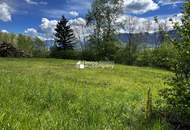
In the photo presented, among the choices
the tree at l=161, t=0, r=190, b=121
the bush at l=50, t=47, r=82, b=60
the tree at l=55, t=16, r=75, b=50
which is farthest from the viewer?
the tree at l=55, t=16, r=75, b=50

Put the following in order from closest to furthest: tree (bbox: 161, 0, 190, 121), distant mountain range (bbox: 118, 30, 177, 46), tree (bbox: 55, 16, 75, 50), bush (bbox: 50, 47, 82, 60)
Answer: tree (bbox: 161, 0, 190, 121) → bush (bbox: 50, 47, 82, 60) → tree (bbox: 55, 16, 75, 50) → distant mountain range (bbox: 118, 30, 177, 46)

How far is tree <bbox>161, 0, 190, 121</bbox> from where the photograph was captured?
44.2 ft

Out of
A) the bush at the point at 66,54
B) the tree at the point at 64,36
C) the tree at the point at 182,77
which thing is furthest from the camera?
the tree at the point at 64,36

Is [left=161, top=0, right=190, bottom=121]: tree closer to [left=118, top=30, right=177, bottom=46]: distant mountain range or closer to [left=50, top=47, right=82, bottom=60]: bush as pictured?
[left=50, top=47, right=82, bottom=60]: bush

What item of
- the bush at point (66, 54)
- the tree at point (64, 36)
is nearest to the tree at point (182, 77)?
the bush at point (66, 54)

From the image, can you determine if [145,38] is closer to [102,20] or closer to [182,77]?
[102,20]

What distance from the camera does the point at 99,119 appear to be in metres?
12.8

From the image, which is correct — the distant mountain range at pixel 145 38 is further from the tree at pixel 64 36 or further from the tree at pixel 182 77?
the tree at pixel 182 77

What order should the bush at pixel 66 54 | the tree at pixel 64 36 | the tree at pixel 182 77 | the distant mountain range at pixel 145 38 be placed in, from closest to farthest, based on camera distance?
the tree at pixel 182 77 < the bush at pixel 66 54 < the tree at pixel 64 36 < the distant mountain range at pixel 145 38

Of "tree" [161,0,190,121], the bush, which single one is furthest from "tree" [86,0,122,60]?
"tree" [161,0,190,121]

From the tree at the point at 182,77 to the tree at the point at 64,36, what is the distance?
86.9 metres

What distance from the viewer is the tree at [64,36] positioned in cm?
10202

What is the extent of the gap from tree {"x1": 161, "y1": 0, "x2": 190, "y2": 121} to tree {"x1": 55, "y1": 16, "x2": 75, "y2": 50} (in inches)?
3422

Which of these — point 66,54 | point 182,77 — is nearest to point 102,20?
point 66,54
